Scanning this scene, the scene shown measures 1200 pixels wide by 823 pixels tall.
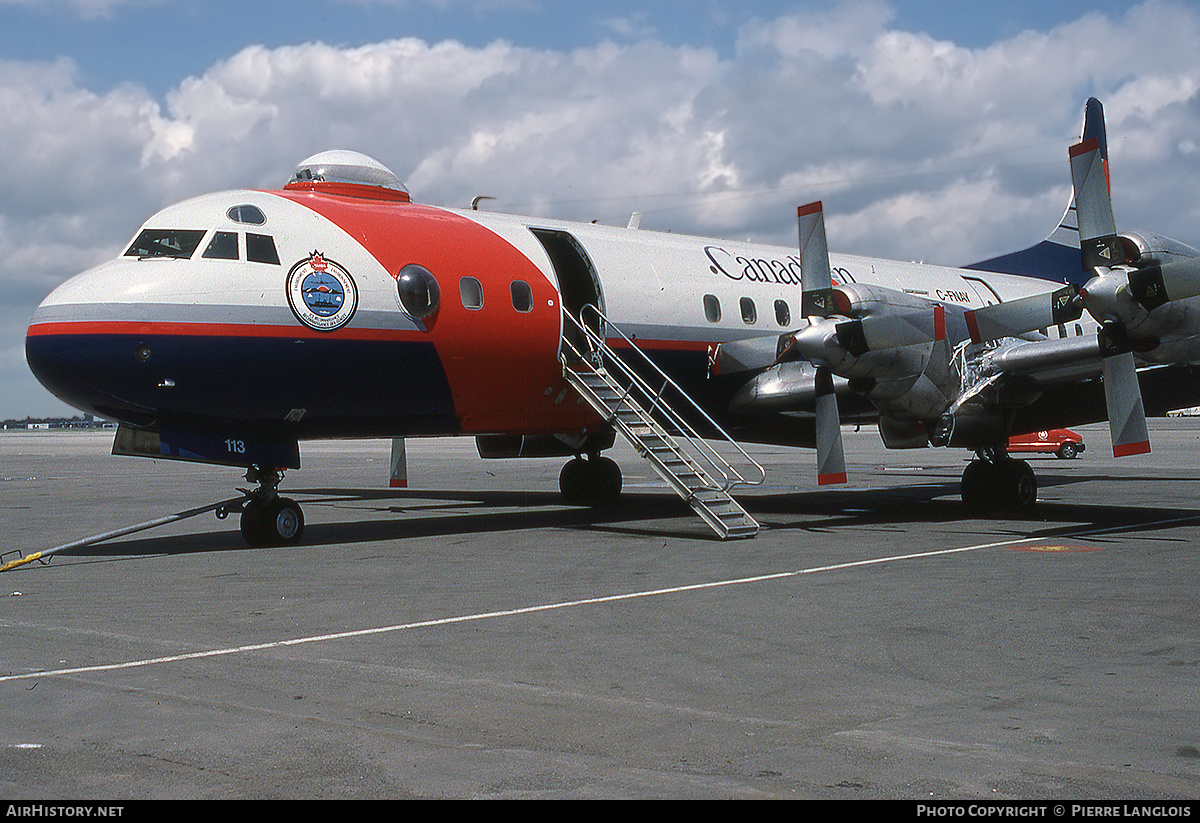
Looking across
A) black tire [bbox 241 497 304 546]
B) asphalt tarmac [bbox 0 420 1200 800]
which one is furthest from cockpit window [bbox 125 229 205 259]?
asphalt tarmac [bbox 0 420 1200 800]

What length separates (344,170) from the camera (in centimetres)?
1630

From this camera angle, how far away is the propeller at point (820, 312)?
15.8m

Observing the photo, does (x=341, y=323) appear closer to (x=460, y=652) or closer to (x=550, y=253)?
(x=550, y=253)

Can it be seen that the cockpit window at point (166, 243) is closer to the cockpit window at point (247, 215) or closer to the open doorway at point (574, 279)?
the cockpit window at point (247, 215)

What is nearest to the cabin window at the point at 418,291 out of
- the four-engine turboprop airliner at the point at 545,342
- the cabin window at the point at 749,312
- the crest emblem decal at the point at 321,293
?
the four-engine turboprop airliner at the point at 545,342

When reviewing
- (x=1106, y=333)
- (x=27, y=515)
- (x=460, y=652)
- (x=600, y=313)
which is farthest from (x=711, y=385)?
(x=27, y=515)

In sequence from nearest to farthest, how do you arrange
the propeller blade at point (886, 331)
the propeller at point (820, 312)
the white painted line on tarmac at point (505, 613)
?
the white painted line on tarmac at point (505, 613) → the propeller blade at point (886, 331) → the propeller at point (820, 312)

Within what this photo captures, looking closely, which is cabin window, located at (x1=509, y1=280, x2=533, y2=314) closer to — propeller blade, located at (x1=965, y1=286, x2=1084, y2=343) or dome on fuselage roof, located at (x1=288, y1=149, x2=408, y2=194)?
dome on fuselage roof, located at (x1=288, y1=149, x2=408, y2=194)

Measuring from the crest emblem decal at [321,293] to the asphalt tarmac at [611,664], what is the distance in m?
2.87

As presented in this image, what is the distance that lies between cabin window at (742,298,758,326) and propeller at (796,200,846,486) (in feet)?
8.34

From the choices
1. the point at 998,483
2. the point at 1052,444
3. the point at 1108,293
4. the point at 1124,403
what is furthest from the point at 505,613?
the point at 1052,444

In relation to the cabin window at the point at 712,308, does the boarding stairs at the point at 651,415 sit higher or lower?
lower

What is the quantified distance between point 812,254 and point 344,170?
6.91m

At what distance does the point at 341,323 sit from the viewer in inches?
550
